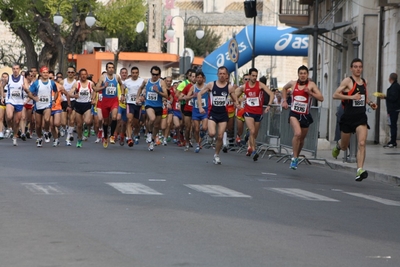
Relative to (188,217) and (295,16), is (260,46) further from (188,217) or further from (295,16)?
(188,217)

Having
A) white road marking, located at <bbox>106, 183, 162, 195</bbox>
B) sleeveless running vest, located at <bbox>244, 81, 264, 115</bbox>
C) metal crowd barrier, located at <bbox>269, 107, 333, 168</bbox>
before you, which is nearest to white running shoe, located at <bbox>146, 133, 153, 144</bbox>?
sleeveless running vest, located at <bbox>244, 81, 264, 115</bbox>

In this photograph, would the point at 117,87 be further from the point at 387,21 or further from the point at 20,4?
the point at 20,4

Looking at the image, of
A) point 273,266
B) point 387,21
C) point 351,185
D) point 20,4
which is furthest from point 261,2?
point 273,266

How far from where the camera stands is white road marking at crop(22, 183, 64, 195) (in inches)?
499

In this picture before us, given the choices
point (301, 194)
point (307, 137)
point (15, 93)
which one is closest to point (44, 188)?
point (301, 194)

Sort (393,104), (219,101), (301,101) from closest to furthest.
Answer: (301,101), (219,101), (393,104)

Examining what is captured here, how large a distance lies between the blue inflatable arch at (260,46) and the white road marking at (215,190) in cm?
2351

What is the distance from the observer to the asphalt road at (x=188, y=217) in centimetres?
808

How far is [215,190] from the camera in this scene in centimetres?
1366

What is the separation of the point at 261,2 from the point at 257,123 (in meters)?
89.1

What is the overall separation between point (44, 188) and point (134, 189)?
3.36 ft

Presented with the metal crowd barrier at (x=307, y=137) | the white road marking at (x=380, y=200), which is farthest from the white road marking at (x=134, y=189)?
the metal crowd barrier at (x=307, y=137)

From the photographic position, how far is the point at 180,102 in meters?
29.6

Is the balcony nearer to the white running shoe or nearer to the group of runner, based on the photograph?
the group of runner
